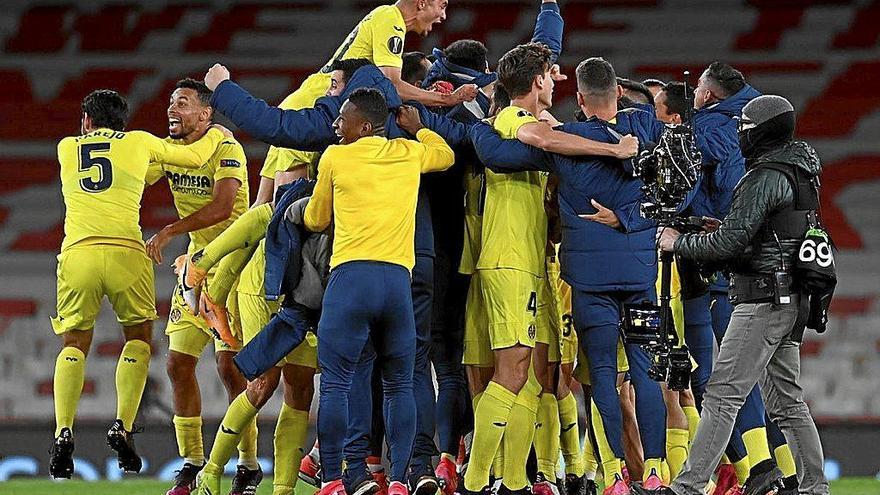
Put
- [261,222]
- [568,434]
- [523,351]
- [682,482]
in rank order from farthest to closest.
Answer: [568,434], [261,222], [523,351], [682,482]

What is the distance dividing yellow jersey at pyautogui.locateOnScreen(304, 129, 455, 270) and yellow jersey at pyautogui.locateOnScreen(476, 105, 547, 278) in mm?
546

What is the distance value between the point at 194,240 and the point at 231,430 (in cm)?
162

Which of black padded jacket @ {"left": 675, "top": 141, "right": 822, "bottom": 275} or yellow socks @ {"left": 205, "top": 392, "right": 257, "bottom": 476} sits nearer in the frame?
black padded jacket @ {"left": 675, "top": 141, "right": 822, "bottom": 275}

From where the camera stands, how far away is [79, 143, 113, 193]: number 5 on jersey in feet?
25.3

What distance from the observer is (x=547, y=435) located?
23.9ft

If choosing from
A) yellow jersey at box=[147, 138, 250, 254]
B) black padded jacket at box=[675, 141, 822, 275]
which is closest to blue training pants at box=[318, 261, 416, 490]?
black padded jacket at box=[675, 141, 822, 275]

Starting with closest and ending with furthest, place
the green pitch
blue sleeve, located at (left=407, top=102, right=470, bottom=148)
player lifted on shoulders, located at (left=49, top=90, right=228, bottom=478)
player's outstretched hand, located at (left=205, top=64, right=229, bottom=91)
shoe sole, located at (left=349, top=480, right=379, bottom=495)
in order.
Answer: shoe sole, located at (left=349, top=480, right=379, bottom=495) < player's outstretched hand, located at (left=205, top=64, right=229, bottom=91) < blue sleeve, located at (left=407, top=102, right=470, bottom=148) < player lifted on shoulders, located at (left=49, top=90, right=228, bottom=478) < the green pitch

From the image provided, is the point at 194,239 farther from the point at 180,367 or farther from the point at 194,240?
the point at 180,367

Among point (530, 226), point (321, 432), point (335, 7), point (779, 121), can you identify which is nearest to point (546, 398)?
point (530, 226)

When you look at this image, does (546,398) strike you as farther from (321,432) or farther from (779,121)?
(779,121)

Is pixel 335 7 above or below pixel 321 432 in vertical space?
above

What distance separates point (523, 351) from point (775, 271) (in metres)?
1.32

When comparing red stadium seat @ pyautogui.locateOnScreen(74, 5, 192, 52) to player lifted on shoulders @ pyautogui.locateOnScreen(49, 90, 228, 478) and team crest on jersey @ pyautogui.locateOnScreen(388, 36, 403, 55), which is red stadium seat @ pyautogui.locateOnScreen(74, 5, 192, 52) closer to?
player lifted on shoulders @ pyautogui.locateOnScreen(49, 90, 228, 478)

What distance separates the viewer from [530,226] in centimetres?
669
